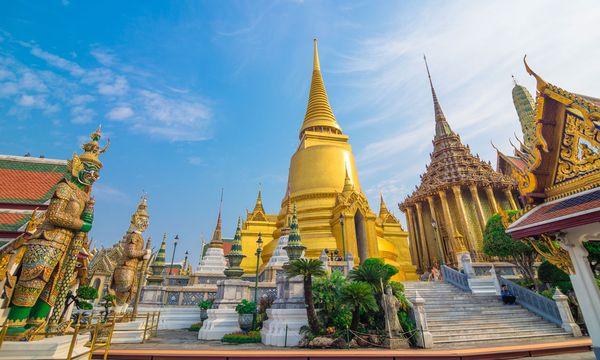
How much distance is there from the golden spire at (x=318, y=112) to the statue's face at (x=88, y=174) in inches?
776

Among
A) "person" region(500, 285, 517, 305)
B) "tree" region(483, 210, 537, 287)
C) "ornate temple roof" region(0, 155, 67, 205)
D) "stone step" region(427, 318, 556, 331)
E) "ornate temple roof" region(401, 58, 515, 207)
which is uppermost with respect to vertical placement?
"ornate temple roof" region(401, 58, 515, 207)

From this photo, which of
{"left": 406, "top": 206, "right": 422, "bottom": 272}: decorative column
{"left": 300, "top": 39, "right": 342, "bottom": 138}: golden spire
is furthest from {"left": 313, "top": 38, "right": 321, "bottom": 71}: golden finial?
{"left": 406, "top": 206, "right": 422, "bottom": 272}: decorative column

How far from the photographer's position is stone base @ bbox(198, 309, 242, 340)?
29.6 ft

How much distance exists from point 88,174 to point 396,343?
25.9ft

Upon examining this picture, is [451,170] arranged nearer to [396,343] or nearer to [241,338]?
[396,343]

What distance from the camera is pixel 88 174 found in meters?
5.55

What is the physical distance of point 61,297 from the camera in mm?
4910

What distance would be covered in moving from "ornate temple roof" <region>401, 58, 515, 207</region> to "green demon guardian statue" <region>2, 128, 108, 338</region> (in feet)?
78.2

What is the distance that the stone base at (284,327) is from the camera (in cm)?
777

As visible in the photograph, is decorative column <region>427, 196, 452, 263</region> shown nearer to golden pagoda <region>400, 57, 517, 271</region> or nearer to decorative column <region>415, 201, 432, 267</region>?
Result: golden pagoda <region>400, 57, 517, 271</region>

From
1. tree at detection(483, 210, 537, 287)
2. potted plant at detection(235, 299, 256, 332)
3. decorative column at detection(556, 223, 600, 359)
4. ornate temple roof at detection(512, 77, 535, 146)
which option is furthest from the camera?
ornate temple roof at detection(512, 77, 535, 146)

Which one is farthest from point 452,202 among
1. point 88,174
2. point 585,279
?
point 88,174

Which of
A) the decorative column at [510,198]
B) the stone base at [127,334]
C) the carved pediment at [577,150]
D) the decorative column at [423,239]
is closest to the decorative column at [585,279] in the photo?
the carved pediment at [577,150]

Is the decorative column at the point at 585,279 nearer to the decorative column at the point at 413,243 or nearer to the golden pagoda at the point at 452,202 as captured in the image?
the golden pagoda at the point at 452,202
